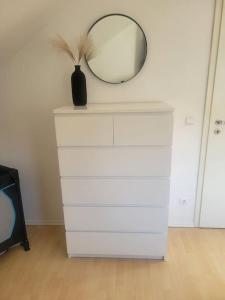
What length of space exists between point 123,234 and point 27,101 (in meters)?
1.47

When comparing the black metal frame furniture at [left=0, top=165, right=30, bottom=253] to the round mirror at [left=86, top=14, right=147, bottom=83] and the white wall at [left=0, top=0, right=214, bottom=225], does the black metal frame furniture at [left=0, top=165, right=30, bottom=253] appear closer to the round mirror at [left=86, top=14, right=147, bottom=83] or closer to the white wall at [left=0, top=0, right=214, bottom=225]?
the white wall at [left=0, top=0, right=214, bottom=225]

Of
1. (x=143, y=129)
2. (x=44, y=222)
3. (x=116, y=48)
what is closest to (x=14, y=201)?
(x=44, y=222)

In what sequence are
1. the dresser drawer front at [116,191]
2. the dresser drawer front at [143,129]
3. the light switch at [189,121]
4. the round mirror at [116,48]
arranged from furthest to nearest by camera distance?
1. the light switch at [189,121]
2. the round mirror at [116,48]
3. the dresser drawer front at [116,191]
4. the dresser drawer front at [143,129]

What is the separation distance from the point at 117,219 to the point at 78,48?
148 centimetres

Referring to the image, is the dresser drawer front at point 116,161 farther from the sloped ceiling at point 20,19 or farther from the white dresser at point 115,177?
the sloped ceiling at point 20,19

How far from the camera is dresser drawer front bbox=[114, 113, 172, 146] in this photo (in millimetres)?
1638

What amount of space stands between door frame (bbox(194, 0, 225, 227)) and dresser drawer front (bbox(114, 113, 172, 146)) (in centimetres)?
63

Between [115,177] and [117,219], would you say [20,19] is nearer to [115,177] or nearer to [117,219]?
[115,177]

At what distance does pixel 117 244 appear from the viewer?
195cm

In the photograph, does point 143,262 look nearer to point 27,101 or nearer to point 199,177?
point 199,177

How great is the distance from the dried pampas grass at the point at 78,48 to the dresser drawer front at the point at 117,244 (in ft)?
4.92

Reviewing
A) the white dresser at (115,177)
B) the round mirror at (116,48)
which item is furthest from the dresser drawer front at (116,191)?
the round mirror at (116,48)

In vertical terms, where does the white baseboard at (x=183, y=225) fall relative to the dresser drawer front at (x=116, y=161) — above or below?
below

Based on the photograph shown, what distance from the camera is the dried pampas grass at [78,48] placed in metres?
1.91
